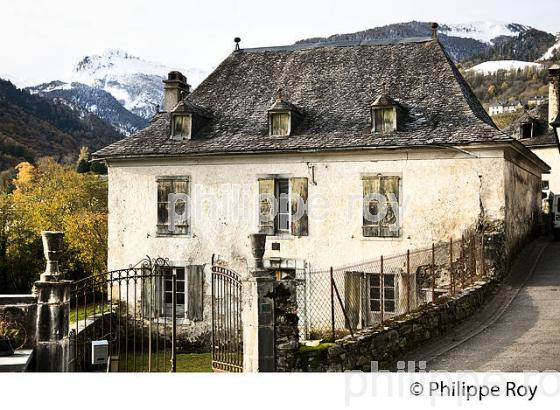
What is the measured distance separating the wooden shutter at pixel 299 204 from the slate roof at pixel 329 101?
0.72 meters

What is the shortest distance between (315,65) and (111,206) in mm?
5536

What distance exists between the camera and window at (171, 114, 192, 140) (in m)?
14.0

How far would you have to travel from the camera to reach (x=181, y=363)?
12.0 meters

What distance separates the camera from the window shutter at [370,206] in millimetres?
12422

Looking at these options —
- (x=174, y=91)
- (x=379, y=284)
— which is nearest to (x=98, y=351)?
(x=379, y=284)

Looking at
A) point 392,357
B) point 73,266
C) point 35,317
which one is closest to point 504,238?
point 392,357

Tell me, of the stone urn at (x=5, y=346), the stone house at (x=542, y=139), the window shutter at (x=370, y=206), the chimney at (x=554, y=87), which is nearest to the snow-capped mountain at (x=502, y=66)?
the chimney at (x=554, y=87)

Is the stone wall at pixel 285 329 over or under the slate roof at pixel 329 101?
under

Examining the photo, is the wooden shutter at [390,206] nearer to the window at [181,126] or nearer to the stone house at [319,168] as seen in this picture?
the stone house at [319,168]

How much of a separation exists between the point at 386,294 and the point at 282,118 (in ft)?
13.4

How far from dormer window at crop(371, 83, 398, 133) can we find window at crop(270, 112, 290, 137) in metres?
1.80
